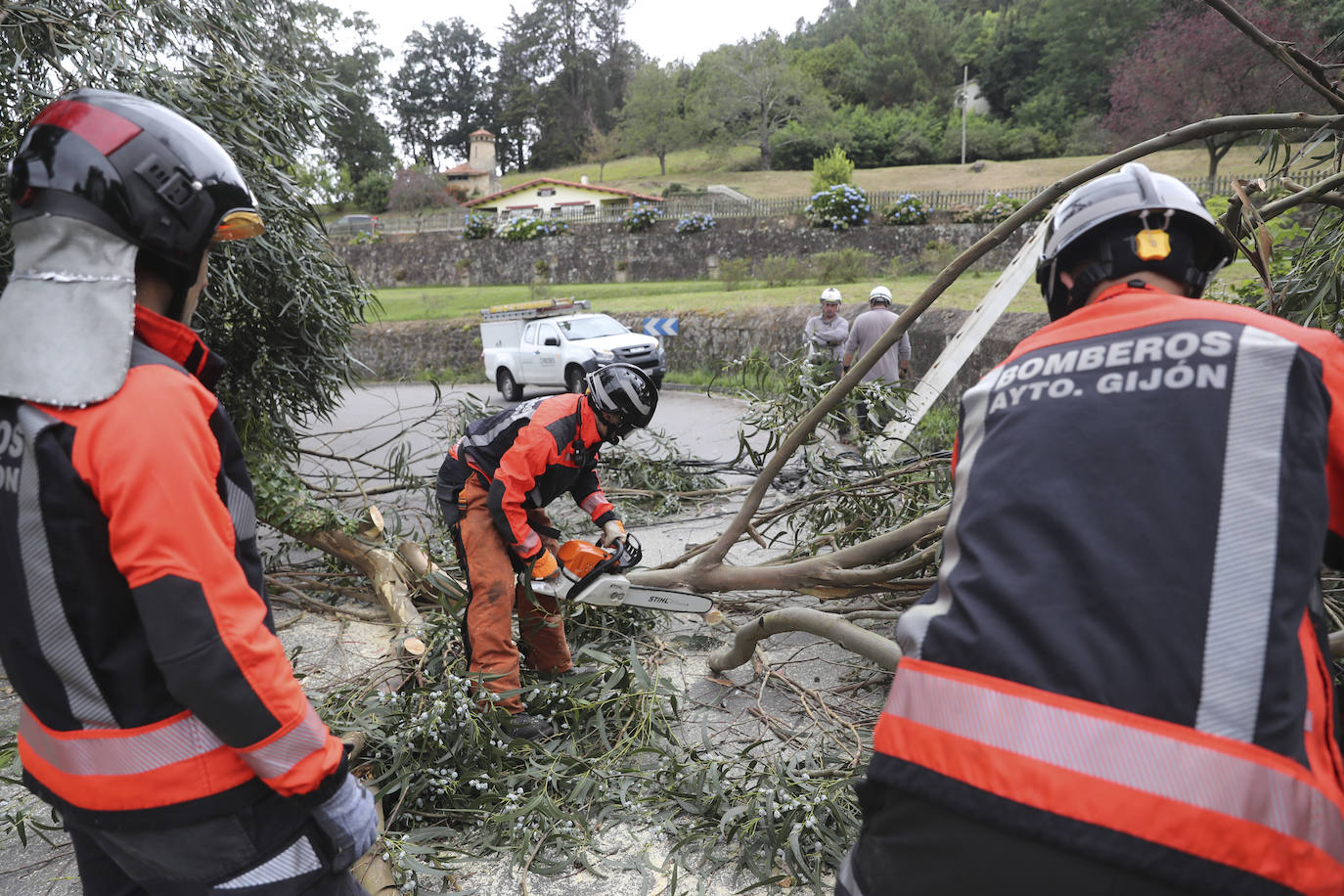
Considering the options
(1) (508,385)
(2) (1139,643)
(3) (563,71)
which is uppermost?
(3) (563,71)

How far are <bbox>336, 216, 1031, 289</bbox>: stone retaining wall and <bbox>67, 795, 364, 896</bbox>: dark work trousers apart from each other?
21.9m

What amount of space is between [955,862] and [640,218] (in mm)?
28425

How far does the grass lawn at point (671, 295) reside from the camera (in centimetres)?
1441

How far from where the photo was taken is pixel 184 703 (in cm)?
134

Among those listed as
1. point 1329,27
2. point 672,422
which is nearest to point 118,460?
point 672,422

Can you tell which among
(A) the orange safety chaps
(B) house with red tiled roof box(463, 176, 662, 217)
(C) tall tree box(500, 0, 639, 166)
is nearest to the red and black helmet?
(A) the orange safety chaps

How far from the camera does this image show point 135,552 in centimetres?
128

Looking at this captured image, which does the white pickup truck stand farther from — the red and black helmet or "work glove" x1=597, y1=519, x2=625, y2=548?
the red and black helmet

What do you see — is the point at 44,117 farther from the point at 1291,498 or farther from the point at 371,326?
the point at 371,326

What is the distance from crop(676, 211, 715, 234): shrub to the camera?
2727 centimetres

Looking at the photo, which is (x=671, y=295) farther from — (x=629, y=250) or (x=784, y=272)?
(x=629, y=250)

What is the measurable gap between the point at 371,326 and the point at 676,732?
21.7 m

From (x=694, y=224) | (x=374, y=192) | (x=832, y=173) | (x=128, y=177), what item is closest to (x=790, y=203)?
(x=694, y=224)

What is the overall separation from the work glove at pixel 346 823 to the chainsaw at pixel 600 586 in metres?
2.01
